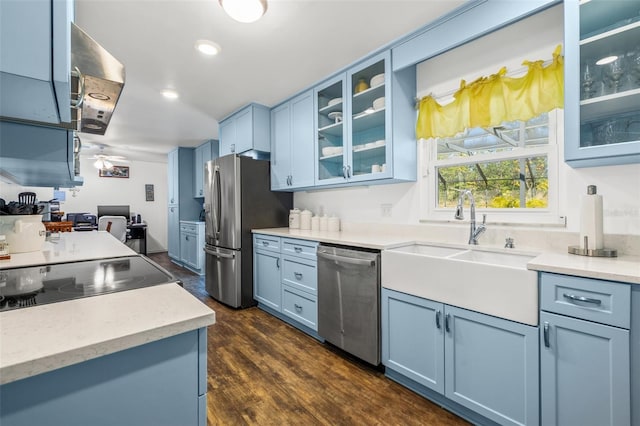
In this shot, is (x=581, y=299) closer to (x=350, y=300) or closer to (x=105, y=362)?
(x=350, y=300)

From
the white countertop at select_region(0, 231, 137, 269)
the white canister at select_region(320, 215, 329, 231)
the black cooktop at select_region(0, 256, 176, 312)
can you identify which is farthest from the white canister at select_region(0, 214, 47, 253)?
the white canister at select_region(320, 215, 329, 231)

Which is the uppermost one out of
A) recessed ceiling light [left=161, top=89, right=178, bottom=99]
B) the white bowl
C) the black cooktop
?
recessed ceiling light [left=161, top=89, right=178, bottom=99]

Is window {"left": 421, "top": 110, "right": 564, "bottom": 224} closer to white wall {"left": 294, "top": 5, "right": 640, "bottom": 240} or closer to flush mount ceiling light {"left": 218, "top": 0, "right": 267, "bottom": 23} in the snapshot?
white wall {"left": 294, "top": 5, "right": 640, "bottom": 240}

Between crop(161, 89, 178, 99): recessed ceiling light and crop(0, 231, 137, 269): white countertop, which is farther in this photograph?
crop(161, 89, 178, 99): recessed ceiling light

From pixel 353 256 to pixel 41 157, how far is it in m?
1.92

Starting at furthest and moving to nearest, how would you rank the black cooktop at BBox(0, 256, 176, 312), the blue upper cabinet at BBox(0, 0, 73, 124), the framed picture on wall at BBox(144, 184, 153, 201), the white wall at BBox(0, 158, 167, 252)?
the framed picture on wall at BBox(144, 184, 153, 201) → the white wall at BBox(0, 158, 167, 252) → the black cooktop at BBox(0, 256, 176, 312) → the blue upper cabinet at BBox(0, 0, 73, 124)

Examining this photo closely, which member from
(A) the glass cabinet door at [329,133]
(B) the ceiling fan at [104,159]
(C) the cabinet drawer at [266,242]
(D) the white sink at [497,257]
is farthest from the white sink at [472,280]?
(B) the ceiling fan at [104,159]

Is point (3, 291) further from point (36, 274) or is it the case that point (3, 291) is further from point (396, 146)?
point (396, 146)

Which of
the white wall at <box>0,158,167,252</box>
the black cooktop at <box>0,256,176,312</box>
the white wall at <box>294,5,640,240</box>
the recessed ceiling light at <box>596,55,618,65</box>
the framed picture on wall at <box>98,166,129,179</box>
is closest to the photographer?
the black cooktop at <box>0,256,176,312</box>

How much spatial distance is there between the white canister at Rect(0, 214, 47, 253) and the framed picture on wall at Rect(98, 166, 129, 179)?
5.98 m

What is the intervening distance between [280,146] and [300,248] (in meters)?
1.39

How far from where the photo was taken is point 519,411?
1.34m

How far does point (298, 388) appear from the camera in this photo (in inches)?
72.5

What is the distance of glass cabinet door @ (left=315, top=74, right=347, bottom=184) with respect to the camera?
2.84m
